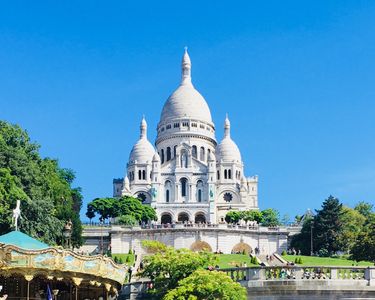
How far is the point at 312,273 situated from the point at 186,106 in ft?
331

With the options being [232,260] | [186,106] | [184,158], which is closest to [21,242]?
[232,260]

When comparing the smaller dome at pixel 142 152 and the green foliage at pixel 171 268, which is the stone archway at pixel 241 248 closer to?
the smaller dome at pixel 142 152

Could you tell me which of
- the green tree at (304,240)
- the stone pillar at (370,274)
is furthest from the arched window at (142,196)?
the stone pillar at (370,274)

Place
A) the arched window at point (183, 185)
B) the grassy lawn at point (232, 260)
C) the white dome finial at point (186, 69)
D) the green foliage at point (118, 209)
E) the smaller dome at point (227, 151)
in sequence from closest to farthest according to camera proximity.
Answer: the grassy lawn at point (232, 260), the green foliage at point (118, 209), the arched window at point (183, 185), the smaller dome at point (227, 151), the white dome finial at point (186, 69)

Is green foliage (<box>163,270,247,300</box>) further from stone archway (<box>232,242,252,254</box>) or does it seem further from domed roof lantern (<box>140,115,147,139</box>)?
domed roof lantern (<box>140,115,147,139</box>)

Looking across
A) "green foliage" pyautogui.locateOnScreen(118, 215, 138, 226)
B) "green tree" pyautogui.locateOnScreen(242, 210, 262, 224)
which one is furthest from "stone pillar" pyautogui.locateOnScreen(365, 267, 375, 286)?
"green tree" pyautogui.locateOnScreen(242, 210, 262, 224)

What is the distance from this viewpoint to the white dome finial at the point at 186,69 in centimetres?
14425

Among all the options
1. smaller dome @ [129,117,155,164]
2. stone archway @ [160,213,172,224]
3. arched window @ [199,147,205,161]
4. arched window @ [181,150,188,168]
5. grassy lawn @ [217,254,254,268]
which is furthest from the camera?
arched window @ [199,147,205,161]

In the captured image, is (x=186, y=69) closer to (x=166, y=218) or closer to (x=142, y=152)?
(x=142, y=152)

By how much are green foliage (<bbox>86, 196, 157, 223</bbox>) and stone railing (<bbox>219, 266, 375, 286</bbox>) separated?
230 ft

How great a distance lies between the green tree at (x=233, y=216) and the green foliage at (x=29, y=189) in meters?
47.5

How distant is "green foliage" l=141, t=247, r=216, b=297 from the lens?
39281 mm

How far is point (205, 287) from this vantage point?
36281mm

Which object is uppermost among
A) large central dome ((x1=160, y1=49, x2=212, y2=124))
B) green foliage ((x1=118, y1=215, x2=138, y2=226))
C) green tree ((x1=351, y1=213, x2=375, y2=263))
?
large central dome ((x1=160, y1=49, x2=212, y2=124))
